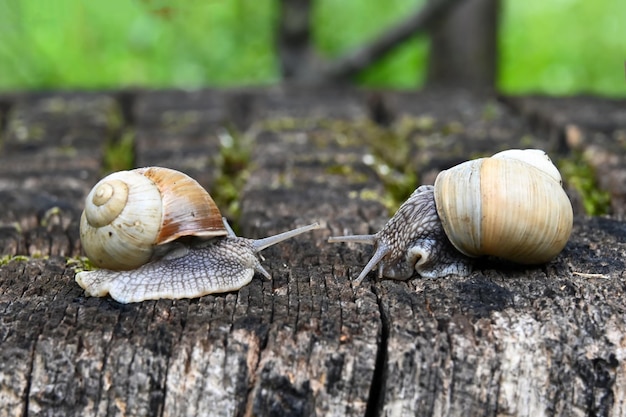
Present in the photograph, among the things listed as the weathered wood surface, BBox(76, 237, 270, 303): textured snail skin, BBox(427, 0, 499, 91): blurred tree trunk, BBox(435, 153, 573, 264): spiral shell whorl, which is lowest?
the weathered wood surface

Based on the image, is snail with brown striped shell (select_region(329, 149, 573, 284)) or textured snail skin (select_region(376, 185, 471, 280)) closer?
snail with brown striped shell (select_region(329, 149, 573, 284))

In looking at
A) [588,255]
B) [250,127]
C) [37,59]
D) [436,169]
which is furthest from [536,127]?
[37,59]

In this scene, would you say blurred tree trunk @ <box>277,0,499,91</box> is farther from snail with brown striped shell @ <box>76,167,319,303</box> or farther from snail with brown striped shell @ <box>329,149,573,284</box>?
snail with brown striped shell @ <box>76,167,319,303</box>

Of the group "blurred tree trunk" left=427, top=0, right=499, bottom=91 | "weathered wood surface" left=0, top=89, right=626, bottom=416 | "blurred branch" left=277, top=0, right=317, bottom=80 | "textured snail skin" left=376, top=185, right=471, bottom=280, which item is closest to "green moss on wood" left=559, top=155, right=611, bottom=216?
"weathered wood surface" left=0, top=89, right=626, bottom=416

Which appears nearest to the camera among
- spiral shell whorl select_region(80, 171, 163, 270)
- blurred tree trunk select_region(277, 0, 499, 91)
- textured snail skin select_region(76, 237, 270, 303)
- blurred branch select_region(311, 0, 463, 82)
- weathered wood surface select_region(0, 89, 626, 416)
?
weathered wood surface select_region(0, 89, 626, 416)

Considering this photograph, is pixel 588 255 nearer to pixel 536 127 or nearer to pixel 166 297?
pixel 166 297

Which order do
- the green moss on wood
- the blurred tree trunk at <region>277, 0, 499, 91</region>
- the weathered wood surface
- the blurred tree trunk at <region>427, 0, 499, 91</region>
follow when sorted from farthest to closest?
the blurred tree trunk at <region>427, 0, 499, 91</region> < the blurred tree trunk at <region>277, 0, 499, 91</region> < the green moss on wood < the weathered wood surface

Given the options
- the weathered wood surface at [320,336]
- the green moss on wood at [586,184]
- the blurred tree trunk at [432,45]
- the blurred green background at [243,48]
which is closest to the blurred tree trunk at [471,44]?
the blurred tree trunk at [432,45]

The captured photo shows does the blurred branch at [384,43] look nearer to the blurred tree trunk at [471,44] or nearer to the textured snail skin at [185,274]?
the blurred tree trunk at [471,44]
